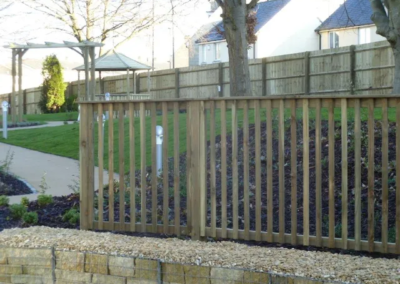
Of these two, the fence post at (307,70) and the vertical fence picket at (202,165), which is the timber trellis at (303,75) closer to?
the fence post at (307,70)

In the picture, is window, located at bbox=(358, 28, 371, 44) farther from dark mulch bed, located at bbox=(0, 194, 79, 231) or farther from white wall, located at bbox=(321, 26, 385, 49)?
dark mulch bed, located at bbox=(0, 194, 79, 231)

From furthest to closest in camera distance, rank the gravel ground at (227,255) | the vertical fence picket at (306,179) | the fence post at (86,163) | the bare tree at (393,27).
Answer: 1. the bare tree at (393,27)
2. the fence post at (86,163)
3. the vertical fence picket at (306,179)
4. the gravel ground at (227,255)

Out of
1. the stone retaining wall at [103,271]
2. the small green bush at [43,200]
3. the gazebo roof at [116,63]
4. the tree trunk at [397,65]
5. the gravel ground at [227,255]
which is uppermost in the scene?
Result: the gazebo roof at [116,63]

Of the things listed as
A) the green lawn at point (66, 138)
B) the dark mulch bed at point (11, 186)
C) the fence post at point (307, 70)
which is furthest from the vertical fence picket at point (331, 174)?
the fence post at point (307, 70)

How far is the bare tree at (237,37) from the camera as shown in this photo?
53.0ft

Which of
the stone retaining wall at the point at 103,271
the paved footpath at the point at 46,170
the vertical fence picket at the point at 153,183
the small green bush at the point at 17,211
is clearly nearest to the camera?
the stone retaining wall at the point at 103,271

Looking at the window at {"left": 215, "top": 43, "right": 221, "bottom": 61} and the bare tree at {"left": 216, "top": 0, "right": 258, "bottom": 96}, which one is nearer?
the bare tree at {"left": 216, "top": 0, "right": 258, "bottom": 96}

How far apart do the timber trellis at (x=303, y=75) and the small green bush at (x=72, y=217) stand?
1097cm

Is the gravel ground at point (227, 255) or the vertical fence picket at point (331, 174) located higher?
the vertical fence picket at point (331, 174)

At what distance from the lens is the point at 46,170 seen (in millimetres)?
12273

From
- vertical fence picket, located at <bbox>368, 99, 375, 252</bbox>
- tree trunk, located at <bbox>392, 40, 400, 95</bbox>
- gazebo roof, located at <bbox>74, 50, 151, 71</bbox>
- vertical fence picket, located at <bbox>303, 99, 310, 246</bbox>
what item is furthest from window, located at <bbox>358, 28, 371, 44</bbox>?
vertical fence picket, located at <bbox>368, 99, 375, 252</bbox>

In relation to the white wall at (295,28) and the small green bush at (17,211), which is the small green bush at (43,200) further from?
the white wall at (295,28)

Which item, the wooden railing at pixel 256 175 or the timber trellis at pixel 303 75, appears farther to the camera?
the timber trellis at pixel 303 75

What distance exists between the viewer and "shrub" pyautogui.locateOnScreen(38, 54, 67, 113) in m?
34.6
